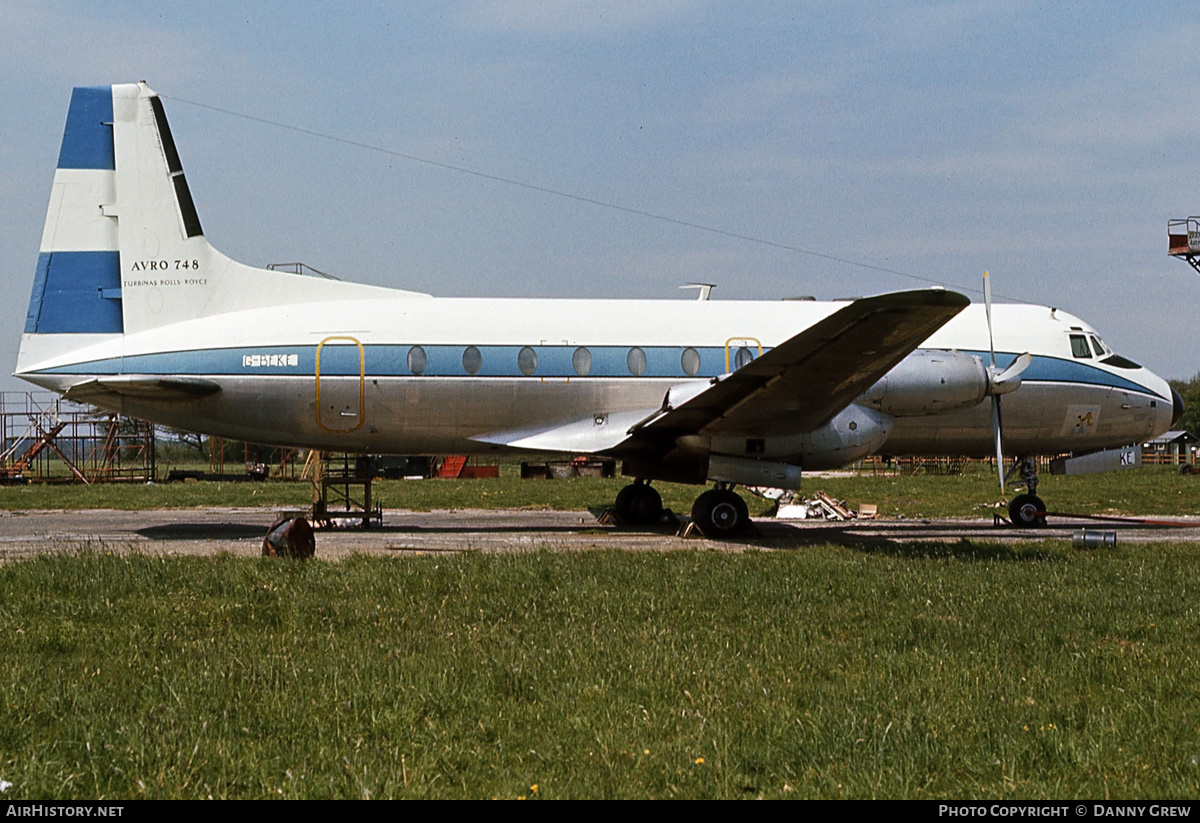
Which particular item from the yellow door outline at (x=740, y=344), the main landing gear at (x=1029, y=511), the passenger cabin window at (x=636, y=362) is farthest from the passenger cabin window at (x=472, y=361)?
the main landing gear at (x=1029, y=511)

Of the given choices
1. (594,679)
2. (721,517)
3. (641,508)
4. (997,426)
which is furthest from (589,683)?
(997,426)

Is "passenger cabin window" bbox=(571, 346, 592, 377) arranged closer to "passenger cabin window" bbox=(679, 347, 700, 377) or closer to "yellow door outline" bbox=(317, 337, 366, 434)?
"passenger cabin window" bbox=(679, 347, 700, 377)

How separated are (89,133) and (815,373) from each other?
43.6ft

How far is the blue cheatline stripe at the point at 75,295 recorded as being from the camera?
17.4 metres

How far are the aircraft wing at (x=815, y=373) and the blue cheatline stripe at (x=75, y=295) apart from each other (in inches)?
372

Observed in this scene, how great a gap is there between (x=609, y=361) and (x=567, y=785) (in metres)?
13.5

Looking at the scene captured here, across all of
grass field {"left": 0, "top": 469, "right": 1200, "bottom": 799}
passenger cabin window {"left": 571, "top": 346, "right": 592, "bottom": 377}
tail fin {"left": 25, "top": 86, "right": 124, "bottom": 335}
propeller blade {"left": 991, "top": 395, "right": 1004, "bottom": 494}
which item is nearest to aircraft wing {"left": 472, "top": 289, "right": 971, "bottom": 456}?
passenger cabin window {"left": 571, "top": 346, "right": 592, "bottom": 377}

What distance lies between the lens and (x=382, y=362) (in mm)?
17578

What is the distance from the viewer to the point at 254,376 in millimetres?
17250

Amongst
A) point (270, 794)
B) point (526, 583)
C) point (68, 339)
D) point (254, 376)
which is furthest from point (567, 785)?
point (68, 339)

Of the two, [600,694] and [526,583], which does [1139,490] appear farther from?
[600,694]

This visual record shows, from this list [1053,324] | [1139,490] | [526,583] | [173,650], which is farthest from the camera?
[1139,490]

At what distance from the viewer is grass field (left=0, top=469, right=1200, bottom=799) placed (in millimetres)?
5098

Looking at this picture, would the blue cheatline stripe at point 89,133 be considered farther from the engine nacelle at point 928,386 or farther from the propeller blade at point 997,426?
the propeller blade at point 997,426
